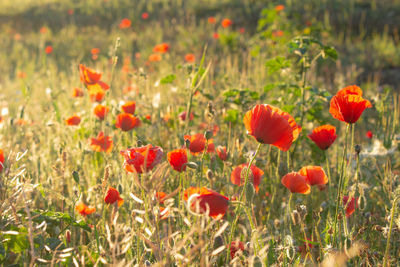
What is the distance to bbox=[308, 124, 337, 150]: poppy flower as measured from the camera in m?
1.43

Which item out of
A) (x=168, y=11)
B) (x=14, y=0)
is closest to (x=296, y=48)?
(x=168, y=11)

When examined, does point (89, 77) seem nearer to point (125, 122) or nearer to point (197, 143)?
point (125, 122)

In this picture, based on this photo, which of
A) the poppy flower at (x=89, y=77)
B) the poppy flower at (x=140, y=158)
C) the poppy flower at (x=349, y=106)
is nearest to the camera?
the poppy flower at (x=140, y=158)

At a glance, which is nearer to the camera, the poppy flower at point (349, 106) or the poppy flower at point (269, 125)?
the poppy flower at point (269, 125)

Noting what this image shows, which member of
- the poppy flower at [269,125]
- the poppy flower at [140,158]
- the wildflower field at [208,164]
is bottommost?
the wildflower field at [208,164]

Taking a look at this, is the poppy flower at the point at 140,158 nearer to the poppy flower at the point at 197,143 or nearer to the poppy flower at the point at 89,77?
the poppy flower at the point at 197,143

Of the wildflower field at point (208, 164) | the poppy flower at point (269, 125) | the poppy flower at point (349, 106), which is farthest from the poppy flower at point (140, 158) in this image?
the poppy flower at point (349, 106)

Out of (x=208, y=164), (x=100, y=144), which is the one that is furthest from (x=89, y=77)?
(x=208, y=164)

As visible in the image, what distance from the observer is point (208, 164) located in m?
1.76

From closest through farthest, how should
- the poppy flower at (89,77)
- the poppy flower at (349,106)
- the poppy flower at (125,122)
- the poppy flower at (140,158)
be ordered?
the poppy flower at (140,158), the poppy flower at (349,106), the poppy flower at (125,122), the poppy flower at (89,77)

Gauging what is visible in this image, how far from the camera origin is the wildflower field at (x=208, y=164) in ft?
3.40

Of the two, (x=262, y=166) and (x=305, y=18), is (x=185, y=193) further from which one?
(x=305, y=18)

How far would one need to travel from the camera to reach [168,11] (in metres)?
9.87

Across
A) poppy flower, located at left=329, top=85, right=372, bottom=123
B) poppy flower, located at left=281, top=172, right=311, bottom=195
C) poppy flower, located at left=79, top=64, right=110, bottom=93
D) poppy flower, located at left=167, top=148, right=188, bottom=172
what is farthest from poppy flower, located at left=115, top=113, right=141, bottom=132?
poppy flower, located at left=329, top=85, right=372, bottom=123
